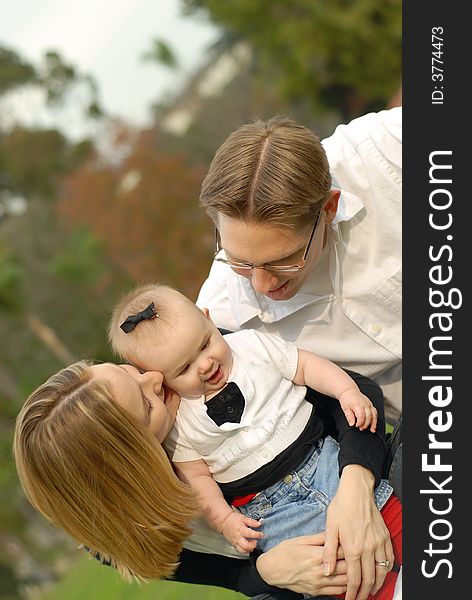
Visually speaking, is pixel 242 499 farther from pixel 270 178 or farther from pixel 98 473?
pixel 270 178

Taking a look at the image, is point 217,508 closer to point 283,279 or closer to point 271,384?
point 271,384

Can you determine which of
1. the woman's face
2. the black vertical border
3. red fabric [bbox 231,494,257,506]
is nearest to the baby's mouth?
the woman's face

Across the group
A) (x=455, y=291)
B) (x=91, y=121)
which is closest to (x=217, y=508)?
(x=455, y=291)

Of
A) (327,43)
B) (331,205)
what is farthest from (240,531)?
(327,43)

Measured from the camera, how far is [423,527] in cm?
234

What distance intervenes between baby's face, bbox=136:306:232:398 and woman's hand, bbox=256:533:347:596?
0.48 metres

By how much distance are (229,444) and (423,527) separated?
618 mm

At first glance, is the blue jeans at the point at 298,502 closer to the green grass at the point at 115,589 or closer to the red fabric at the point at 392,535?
the red fabric at the point at 392,535

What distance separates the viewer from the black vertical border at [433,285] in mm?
2314

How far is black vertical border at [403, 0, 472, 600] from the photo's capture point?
231 centimetres

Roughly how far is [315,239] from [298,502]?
787 mm

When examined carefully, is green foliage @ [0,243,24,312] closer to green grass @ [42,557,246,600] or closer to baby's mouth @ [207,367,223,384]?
green grass @ [42,557,246,600]

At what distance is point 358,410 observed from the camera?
2.73 meters

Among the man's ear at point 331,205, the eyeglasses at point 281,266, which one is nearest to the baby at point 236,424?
the eyeglasses at point 281,266
